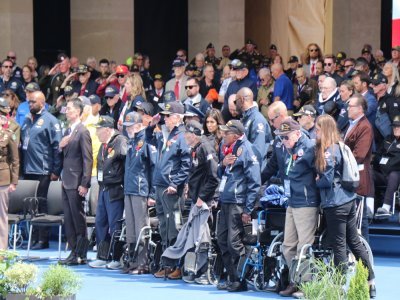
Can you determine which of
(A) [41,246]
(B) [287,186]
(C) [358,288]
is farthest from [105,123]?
(C) [358,288]

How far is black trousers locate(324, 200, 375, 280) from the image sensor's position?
1374 cm

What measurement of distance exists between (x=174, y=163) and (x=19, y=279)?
12.5 ft

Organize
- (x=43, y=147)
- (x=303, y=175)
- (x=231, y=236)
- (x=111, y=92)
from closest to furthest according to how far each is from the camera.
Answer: (x=303, y=175) → (x=231, y=236) → (x=43, y=147) → (x=111, y=92)

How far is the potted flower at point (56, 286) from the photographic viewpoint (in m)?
12.5

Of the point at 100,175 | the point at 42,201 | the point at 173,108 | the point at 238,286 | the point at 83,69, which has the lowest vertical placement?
the point at 238,286

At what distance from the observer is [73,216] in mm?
17188

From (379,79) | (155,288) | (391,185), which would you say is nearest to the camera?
(155,288)

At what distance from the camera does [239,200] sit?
1470 centimetres

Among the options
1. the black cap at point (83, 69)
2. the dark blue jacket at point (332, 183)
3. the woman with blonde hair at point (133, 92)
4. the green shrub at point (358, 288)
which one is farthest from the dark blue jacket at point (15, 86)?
the green shrub at point (358, 288)

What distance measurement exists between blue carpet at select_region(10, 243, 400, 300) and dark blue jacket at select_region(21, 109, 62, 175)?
1.98 meters

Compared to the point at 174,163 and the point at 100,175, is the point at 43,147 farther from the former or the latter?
the point at 174,163

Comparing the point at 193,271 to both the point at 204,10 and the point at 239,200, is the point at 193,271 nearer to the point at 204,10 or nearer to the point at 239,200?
the point at 239,200

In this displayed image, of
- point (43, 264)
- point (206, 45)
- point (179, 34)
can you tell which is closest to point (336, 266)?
point (43, 264)

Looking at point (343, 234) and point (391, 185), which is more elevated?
point (391, 185)
